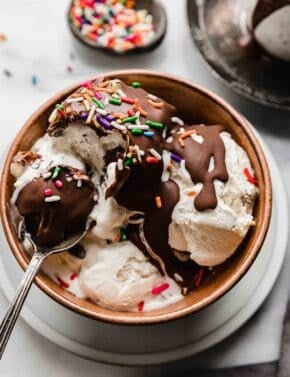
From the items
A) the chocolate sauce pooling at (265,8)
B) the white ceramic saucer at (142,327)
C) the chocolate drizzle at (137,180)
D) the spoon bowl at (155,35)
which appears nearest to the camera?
the chocolate drizzle at (137,180)

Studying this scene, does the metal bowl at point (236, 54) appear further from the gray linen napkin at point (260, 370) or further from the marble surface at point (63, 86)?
the gray linen napkin at point (260, 370)

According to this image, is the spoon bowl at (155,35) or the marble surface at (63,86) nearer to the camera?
the marble surface at (63,86)

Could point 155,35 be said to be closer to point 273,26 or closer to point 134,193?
point 273,26

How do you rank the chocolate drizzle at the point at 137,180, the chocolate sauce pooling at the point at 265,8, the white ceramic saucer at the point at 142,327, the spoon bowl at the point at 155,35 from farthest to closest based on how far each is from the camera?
the spoon bowl at the point at 155,35 → the chocolate sauce pooling at the point at 265,8 → the white ceramic saucer at the point at 142,327 → the chocolate drizzle at the point at 137,180

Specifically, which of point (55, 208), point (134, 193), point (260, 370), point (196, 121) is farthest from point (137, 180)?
point (260, 370)

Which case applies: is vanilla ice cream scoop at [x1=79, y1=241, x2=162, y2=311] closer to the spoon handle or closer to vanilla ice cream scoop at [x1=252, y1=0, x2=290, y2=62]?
the spoon handle

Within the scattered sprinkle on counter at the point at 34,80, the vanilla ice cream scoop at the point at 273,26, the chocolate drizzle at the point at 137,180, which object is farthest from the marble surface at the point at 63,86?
the chocolate drizzle at the point at 137,180

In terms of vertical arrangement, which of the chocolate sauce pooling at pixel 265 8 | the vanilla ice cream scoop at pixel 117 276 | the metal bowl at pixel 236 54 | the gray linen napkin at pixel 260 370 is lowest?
the gray linen napkin at pixel 260 370
